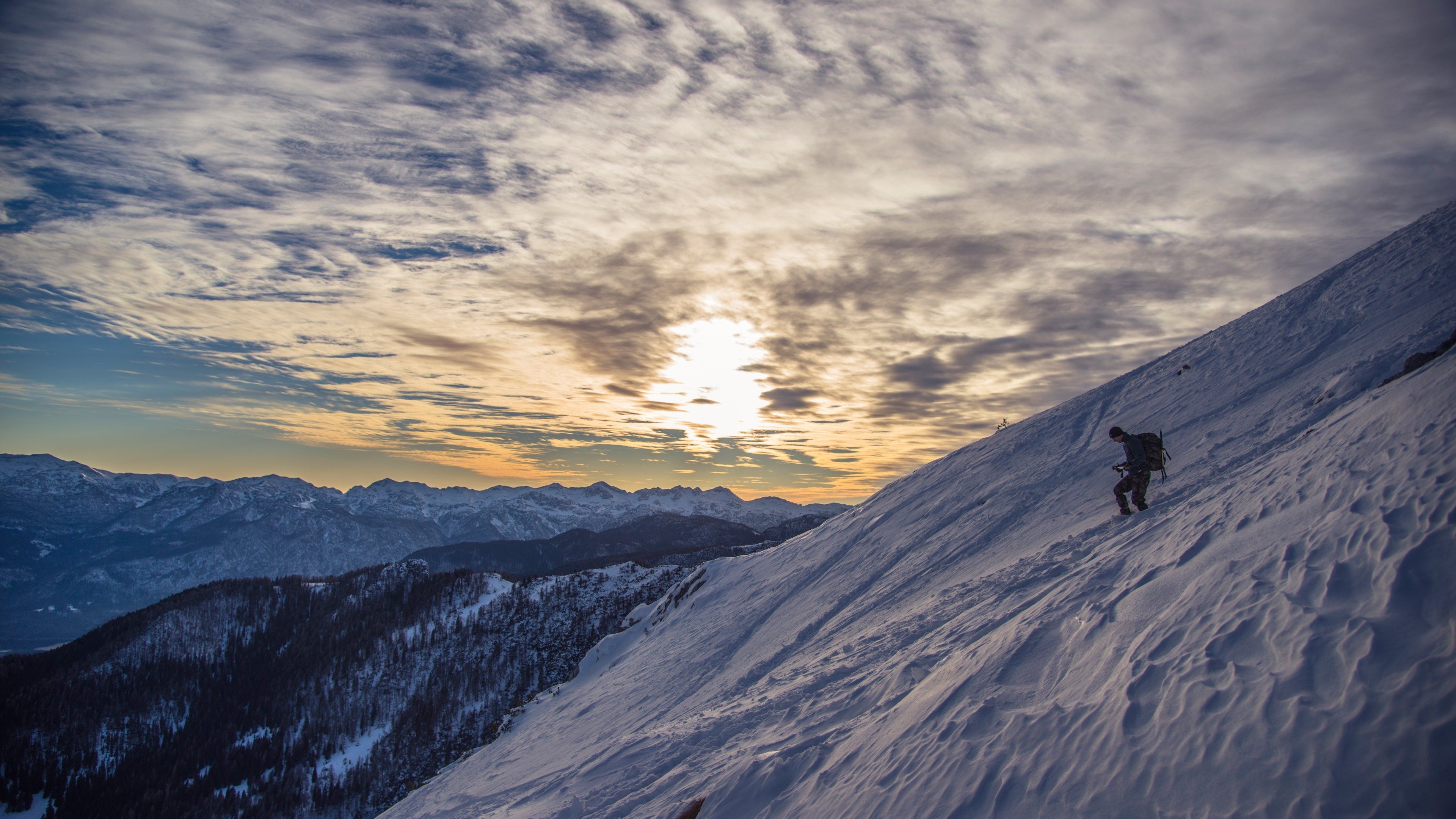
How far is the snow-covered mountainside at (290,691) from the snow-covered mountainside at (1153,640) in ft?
364

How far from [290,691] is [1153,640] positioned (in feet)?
671

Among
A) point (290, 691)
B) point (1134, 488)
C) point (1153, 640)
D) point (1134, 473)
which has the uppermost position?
point (1134, 473)

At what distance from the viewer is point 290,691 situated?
511 ft

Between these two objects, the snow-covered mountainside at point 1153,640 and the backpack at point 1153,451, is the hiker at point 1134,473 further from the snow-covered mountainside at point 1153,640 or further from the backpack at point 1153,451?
the snow-covered mountainside at point 1153,640

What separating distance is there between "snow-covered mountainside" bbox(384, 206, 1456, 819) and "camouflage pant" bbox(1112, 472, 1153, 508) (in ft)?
2.64

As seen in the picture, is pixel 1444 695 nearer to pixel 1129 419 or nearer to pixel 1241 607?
pixel 1241 607

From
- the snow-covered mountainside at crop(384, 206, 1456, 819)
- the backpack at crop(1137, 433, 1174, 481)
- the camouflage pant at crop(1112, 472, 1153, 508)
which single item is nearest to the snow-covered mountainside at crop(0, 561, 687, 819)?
the snow-covered mountainside at crop(384, 206, 1456, 819)

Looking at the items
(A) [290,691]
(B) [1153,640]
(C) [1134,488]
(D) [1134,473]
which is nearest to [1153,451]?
(D) [1134,473]

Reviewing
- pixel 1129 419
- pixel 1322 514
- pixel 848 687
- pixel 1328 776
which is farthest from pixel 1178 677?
pixel 1129 419

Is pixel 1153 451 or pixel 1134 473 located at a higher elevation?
pixel 1153 451

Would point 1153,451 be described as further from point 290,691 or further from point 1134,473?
point 290,691

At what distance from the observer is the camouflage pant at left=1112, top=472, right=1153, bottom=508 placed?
49.9ft

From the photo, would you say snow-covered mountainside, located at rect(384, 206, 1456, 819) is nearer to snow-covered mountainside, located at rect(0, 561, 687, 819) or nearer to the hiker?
→ the hiker

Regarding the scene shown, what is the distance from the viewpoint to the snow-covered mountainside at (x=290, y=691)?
126 m
